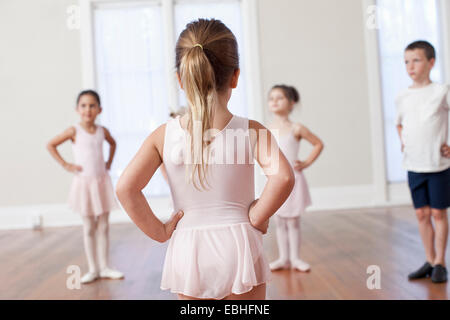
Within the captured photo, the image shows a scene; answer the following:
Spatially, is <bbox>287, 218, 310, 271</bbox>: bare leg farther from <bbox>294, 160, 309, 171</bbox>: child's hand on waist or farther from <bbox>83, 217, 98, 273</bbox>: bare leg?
<bbox>83, 217, 98, 273</bbox>: bare leg

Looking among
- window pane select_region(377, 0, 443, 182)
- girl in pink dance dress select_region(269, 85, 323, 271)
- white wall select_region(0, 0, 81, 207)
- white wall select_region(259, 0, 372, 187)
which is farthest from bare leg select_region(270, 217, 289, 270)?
white wall select_region(0, 0, 81, 207)

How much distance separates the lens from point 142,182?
1084 millimetres

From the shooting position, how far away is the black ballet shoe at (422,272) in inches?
107

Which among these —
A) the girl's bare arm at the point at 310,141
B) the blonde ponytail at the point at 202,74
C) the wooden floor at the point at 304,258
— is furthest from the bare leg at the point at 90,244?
the blonde ponytail at the point at 202,74

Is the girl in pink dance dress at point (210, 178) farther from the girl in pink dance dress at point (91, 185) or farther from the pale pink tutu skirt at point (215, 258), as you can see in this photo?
the girl in pink dance dress at point (91, 185)

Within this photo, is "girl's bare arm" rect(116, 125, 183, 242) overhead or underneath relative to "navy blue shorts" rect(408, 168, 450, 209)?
overhead

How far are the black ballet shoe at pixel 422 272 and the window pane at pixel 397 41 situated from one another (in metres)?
3.13

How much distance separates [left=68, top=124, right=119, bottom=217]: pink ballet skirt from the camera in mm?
3117

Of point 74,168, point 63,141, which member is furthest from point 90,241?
point 63,141

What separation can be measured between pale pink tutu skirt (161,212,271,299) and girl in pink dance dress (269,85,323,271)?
2.00 metres

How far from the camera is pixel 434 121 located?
8.66 ft

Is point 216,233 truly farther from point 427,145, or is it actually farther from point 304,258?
point 304,258

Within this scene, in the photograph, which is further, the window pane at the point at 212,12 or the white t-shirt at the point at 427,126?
the window pane at the point at 212,12

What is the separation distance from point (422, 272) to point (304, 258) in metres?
0.89
